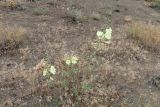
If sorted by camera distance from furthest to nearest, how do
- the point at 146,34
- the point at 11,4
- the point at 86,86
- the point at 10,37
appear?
the point at 11,4 → the point at 146,34 → the point at 10,37 → the point at 86,86

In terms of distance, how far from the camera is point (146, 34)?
10.7m

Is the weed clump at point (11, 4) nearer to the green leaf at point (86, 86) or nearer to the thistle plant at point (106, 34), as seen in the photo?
the green leaf at point (86, 86)

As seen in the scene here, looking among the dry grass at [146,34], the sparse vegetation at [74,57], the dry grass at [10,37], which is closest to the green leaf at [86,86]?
the sparse vegetation at [74,57]

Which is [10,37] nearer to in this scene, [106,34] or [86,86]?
[86,86]

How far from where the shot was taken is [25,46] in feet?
32.2

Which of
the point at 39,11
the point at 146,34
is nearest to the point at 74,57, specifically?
the point at 146,34

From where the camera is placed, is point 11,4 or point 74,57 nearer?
point 74,57

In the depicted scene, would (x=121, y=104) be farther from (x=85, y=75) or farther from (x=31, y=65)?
(x=31, y=65)

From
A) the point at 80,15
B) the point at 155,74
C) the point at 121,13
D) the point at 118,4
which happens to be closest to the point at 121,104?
the point at 155,74

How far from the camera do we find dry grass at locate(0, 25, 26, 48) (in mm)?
9664

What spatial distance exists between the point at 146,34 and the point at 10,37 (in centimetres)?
343

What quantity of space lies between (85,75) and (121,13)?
724 centimetres

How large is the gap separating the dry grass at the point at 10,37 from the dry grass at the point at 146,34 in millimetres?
2866

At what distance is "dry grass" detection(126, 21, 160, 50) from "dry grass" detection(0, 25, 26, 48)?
287cm
